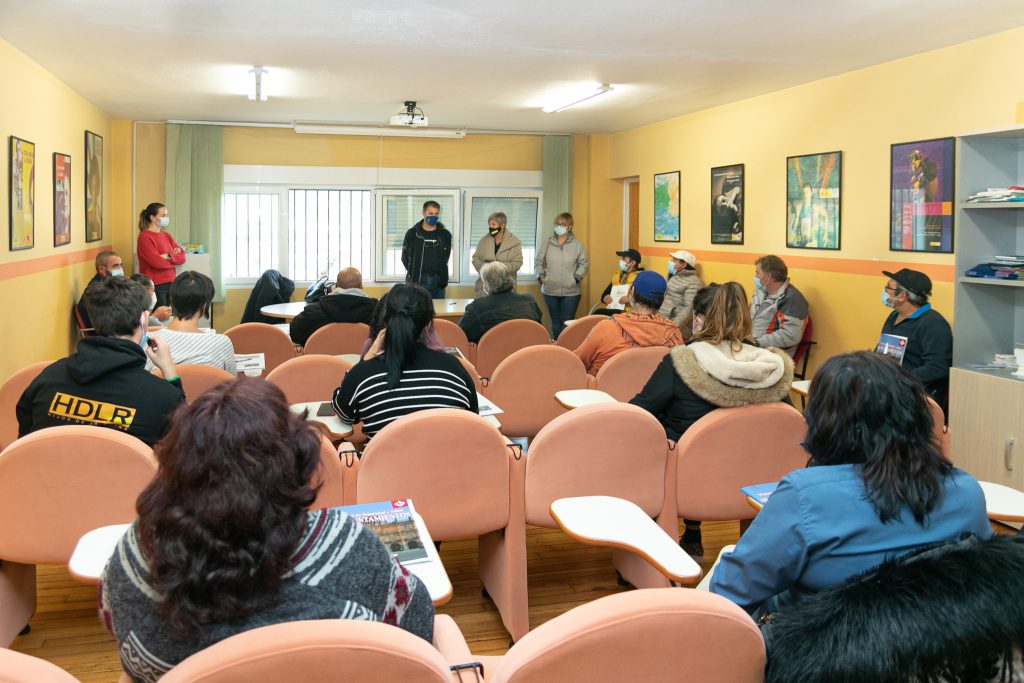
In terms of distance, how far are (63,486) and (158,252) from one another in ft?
23.0

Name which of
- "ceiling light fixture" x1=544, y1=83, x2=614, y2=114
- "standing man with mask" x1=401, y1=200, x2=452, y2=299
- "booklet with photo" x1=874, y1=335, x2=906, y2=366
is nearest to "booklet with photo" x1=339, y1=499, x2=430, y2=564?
"booklet with photo" x1=874, y1=335, x2=906, y2=366

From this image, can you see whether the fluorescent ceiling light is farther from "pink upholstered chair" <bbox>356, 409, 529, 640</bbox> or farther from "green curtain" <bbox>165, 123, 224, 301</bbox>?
"pink upholstered chair" <bbox>356, 409, 529, 640</bbox>

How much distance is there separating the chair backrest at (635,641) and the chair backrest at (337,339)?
451 centimetres

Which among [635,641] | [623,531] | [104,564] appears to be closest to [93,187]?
[104,564]

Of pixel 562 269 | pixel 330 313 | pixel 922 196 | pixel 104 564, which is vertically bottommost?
pixel 104 564

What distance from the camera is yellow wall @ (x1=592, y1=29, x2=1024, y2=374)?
5.61 metres

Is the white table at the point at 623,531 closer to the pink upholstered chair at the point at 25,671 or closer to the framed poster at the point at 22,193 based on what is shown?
the pink upholstered chair at the point at 25,671

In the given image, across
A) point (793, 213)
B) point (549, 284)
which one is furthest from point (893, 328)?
point (549, 284)

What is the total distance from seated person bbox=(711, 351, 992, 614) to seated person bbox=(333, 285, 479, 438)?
5.57 ft

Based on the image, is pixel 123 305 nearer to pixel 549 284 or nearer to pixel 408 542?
pixel 408 542

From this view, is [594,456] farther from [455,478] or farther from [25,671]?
[25,671]

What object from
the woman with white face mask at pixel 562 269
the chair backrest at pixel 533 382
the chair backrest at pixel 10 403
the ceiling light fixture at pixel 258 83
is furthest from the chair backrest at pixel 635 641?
the woman with white face mask at pixel 562 269

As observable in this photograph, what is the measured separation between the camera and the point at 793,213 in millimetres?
7539

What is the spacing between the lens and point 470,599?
3.54 metres
